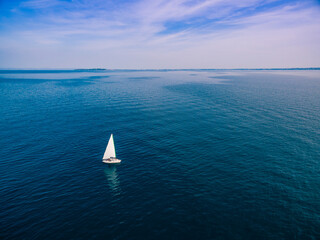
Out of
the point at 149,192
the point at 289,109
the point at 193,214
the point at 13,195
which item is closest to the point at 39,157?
the point at 13,195

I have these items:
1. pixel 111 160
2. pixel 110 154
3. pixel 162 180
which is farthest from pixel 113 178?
pixel 162 180

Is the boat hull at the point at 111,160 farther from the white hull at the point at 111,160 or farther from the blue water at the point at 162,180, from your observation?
the blue water at the point at 162,180

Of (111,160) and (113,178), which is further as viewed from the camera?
(111,160)

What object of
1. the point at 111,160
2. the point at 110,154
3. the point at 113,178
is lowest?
the point at 113,178

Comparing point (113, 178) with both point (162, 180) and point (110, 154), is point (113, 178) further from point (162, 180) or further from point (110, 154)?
point (162, 180)

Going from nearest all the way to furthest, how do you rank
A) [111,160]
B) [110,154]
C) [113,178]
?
1. [113,178]
2. [111,160]
3. [110,154]

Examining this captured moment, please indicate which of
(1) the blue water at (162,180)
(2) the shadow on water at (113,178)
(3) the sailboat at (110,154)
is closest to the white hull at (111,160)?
(3) the sailboat at (110,154)

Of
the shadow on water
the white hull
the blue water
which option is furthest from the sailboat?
the blue water

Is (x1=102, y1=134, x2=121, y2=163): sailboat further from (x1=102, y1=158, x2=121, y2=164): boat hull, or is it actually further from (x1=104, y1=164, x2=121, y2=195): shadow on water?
(x1=104, y1=164, x2=121, y2=195): shadow on water

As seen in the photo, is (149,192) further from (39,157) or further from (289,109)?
(289,109)
